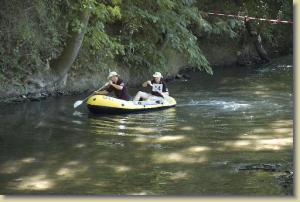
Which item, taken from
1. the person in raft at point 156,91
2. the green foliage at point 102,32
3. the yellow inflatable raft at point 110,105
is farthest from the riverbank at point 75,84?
the person in raft at point 156,91

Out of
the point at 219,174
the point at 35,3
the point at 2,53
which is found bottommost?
the point at 219,174

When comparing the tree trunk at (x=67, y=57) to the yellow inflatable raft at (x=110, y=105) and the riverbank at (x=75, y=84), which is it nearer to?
the riverbank at (x=75, y=84)

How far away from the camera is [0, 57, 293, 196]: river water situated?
19.1 ft

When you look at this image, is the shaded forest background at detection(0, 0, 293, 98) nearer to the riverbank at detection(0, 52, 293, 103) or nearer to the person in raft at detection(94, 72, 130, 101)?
the riverbank at detection(0, 52, 293, 103)

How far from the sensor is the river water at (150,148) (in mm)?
5820

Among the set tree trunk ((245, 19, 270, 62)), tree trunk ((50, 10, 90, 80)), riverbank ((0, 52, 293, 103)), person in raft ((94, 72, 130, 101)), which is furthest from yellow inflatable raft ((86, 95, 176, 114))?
tree trunk ((245, 19, 270, 62))

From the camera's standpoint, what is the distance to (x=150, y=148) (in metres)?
7.73

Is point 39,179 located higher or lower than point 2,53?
lower

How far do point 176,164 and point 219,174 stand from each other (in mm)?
739

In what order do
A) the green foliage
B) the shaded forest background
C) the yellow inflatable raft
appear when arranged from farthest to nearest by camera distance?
1. the shaded forest background
2. the green foliage
3. the yellow inflatable raft

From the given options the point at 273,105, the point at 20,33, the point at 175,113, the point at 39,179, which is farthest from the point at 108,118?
the point at 39,179

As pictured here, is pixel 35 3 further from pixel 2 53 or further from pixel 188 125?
pixel 188 125

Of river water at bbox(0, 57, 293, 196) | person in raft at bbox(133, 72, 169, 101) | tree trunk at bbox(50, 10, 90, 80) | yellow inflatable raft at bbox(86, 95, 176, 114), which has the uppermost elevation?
tree trunk at bbox(50, 10, 90, 80)

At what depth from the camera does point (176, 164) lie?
6.78 metres
